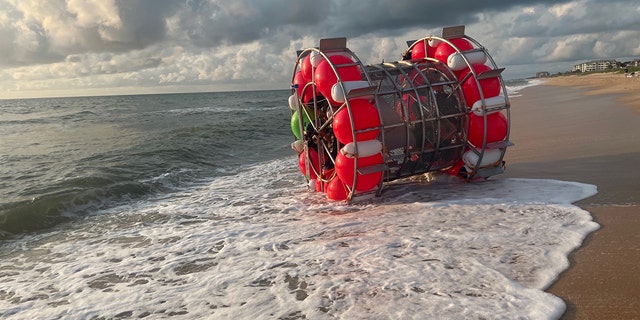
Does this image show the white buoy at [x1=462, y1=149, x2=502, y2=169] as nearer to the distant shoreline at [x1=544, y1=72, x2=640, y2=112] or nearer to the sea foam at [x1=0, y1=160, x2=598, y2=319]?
the sea foam at [x1=0, y1=160, x2=598, y2=319]

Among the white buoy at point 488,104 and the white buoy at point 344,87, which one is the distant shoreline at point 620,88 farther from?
the white buoy at point 344,87

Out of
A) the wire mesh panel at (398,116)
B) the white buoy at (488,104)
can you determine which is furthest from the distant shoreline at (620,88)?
the wire mesh panel at (398,116)

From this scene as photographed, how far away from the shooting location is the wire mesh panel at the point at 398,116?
7363 mm

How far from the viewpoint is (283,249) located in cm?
585

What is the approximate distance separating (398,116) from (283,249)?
317cm

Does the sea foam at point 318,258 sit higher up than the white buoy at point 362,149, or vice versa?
the white buoy at point 362,149

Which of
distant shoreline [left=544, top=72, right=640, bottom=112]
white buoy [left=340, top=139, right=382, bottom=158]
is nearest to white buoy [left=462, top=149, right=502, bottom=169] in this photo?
white buoy [left=340, top=139, right=382, bottom=158]

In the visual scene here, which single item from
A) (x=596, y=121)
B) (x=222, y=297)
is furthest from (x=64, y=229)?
(x=596, y=121)

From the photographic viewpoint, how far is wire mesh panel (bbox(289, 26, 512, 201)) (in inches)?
290

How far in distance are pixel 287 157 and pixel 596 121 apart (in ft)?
32.5

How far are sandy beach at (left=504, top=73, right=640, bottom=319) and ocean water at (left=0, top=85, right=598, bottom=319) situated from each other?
0.22 meters

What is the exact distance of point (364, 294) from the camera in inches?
170

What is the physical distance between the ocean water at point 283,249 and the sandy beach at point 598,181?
217mm

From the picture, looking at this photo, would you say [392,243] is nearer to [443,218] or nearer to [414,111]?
[443,218]
